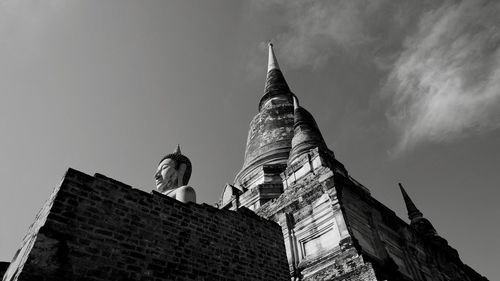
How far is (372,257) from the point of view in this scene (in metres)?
8.90

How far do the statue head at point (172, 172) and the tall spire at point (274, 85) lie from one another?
47.1 feet

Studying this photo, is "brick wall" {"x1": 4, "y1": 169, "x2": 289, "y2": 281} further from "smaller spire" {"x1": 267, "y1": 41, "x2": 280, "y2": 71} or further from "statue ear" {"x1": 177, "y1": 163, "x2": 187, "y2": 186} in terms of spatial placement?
"smaller spire" {"x1": 267, "y1": 41, "x2": 280, "y2": 71}

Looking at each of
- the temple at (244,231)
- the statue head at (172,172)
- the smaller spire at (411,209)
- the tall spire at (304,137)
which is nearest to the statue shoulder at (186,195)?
the temple at (244,231)

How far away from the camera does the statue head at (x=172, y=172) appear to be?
26.8ft

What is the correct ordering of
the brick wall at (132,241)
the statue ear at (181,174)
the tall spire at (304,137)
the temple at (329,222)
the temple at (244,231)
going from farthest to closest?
the tall spire at (304,137)
the temple at (329,222)
the statue ear at (181,174)
the temple at (244,231)
the brick wall at (132,241)

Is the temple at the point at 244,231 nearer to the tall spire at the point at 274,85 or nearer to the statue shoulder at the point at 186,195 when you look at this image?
the statue shoulder at the point at 186,195

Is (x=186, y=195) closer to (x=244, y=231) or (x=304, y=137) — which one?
(x=244, y=231)

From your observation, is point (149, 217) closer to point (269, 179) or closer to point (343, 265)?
point (343, 265)

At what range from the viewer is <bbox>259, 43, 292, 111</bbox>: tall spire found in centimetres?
2275

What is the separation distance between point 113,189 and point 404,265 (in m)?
9.55

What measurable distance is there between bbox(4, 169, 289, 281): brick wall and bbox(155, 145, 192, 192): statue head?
3.11 meters

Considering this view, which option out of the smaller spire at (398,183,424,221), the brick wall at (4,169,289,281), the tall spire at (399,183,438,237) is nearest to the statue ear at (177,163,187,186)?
the brick wall at (4,169,289,281)

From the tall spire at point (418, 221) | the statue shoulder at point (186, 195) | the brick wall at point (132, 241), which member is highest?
the tall spire at point (418, 221)

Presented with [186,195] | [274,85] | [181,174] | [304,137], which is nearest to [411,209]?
[304,137]
